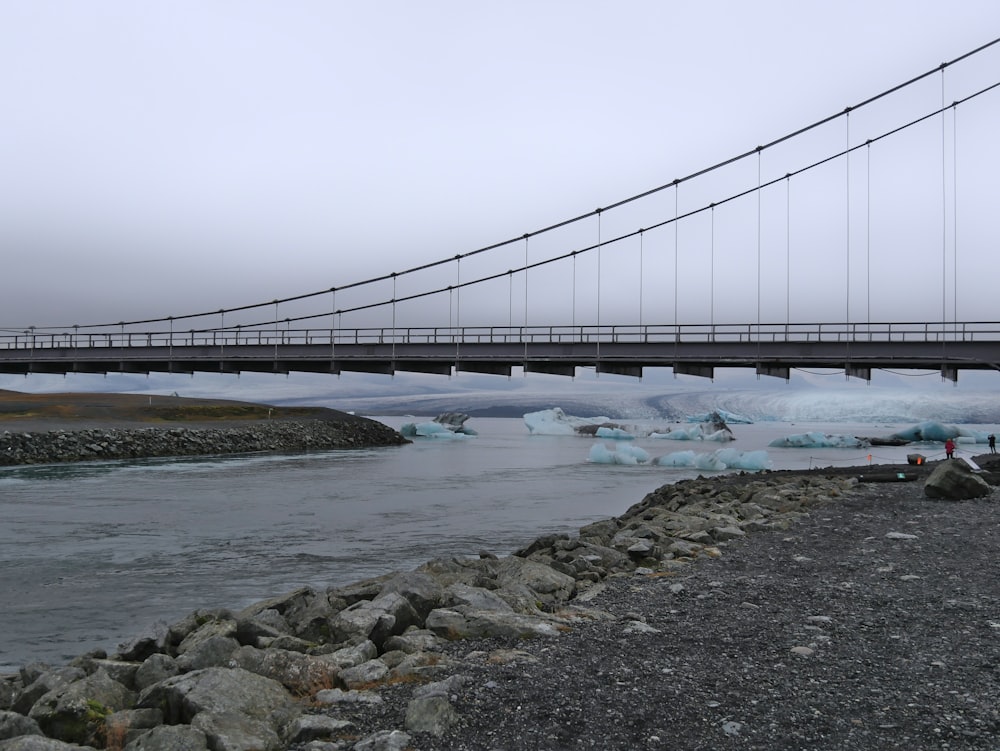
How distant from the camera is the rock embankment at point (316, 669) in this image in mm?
4551

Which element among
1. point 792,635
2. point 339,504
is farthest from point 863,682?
point 339,504

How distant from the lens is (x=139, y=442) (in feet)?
160

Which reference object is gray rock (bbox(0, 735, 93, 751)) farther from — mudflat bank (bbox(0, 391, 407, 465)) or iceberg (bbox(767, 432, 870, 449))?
iceberg (bbox(767, 432, 870, 449))

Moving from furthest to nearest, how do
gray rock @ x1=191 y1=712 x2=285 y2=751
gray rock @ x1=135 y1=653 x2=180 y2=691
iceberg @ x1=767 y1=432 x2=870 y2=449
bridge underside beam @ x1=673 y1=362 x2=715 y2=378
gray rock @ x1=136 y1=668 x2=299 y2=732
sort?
iceberg @ x1=767 y1=432 x2=870 y2=449 < bridge underside beam @ x1=673 y1=362 x2=715 y2=378 < gray rock @ x1=135 y1=653 x2=180 y2=691 < gray rock @ x1=136 y1=668 x2=299 y2=732 < gray rock @ x1=191 y1=712 x2=285 y2=751

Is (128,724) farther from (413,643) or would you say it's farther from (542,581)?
(542,581)

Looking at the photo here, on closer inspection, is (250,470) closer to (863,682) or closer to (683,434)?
(863,682)

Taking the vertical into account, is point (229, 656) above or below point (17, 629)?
above

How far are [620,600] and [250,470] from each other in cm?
3425

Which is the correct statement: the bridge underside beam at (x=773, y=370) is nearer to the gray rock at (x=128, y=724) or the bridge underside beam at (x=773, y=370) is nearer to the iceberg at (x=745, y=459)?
the iceberg at (x=745, y=459)

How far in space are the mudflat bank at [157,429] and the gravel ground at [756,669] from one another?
43.7 metres

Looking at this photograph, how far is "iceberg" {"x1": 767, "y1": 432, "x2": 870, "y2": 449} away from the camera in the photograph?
69.9 metres

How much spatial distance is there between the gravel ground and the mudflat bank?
143 feet

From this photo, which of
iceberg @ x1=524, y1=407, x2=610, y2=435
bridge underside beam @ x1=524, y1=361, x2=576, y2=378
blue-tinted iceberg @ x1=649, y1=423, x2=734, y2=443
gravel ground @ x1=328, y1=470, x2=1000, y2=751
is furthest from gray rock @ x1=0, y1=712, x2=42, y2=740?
iceberg @ x1=524, y1=407, x2=610, y2=435

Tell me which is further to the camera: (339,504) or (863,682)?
(339,504)
